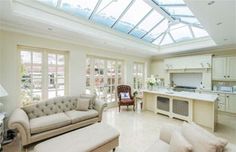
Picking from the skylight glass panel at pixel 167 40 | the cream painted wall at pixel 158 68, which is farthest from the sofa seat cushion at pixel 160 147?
the cream painted wall at pixel 158 68

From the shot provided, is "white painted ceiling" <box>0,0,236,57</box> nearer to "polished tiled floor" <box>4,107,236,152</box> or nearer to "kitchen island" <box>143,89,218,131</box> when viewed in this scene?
"kitchen island" <box>143,89,218,131</box>

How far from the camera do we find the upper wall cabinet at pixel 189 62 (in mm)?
5495

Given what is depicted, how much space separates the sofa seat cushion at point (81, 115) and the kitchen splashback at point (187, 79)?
4.85 metres

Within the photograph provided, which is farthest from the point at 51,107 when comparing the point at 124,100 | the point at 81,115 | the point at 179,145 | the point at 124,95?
the point at 179,145

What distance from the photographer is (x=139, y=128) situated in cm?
369

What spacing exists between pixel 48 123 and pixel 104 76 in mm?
3041

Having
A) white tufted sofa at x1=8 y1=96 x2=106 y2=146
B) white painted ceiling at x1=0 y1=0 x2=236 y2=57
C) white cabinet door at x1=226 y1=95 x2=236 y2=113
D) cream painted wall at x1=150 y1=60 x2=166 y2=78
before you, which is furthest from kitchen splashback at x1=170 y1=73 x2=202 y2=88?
white tufted sofa at x1=8 y1=96 x2=106 y2=146

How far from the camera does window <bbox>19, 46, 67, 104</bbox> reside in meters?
3.57

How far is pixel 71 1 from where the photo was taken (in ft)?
10.3

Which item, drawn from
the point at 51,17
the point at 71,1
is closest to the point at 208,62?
the point at 71,1

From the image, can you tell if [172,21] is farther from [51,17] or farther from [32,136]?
[32,136]

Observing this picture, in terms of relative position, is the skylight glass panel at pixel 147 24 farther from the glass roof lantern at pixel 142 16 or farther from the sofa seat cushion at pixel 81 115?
the sofa seat cushion at pixel 81 115

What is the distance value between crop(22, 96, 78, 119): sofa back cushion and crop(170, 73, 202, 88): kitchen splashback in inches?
203

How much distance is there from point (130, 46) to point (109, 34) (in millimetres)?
1132
